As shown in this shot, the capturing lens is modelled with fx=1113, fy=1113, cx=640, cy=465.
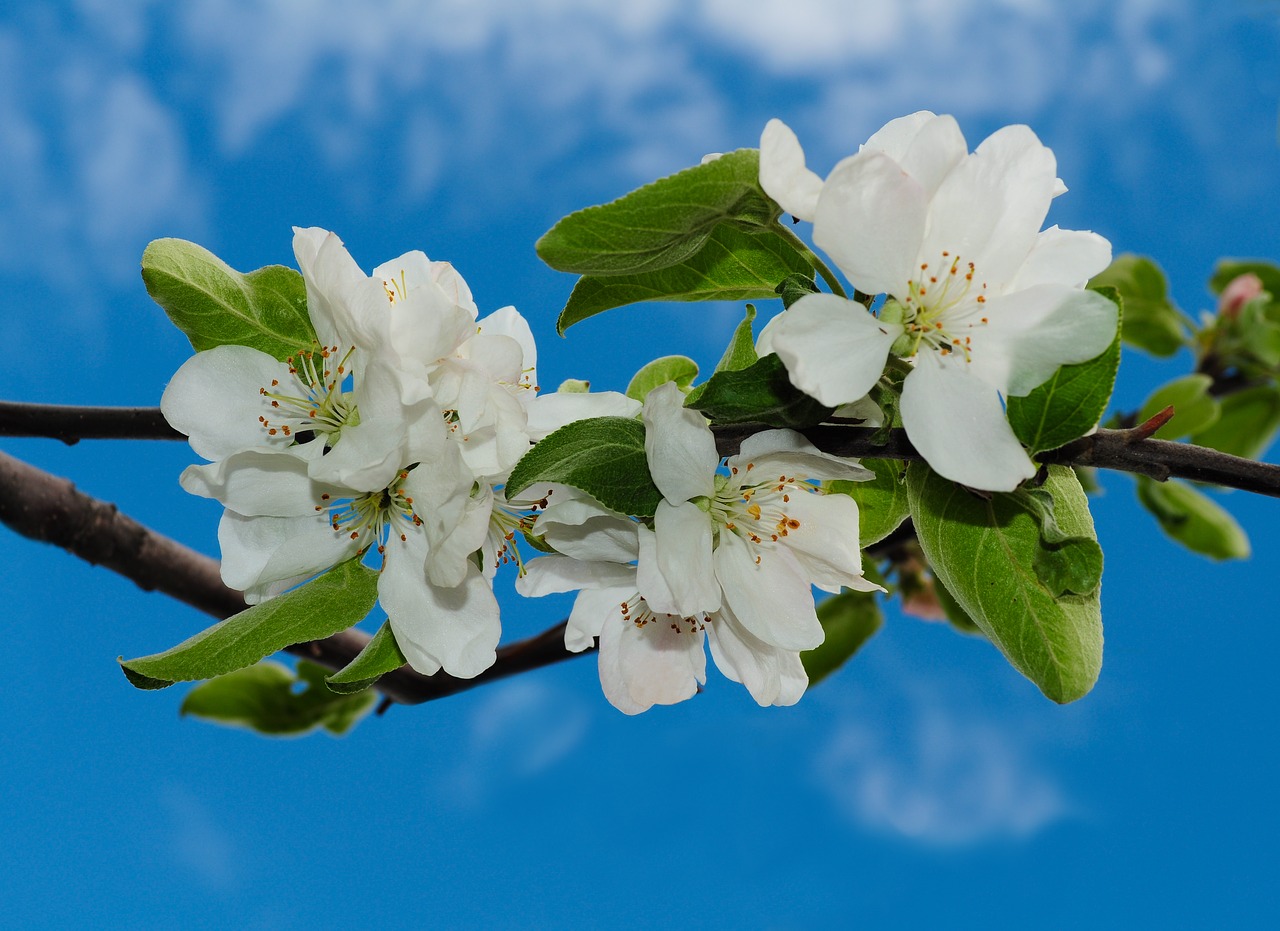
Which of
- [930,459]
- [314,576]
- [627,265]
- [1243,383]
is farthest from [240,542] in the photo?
[1243,383]

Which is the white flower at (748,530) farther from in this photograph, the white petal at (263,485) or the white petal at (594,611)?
the white petal at (263,485)

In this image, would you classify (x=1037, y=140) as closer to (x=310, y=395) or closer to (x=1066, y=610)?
(x=1066, y=610)

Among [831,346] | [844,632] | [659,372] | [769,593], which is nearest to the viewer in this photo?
[831,346]

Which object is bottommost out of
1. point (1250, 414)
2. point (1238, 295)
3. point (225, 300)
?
point (225, 300)

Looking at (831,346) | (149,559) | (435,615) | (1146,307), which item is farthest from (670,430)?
(1146,307)

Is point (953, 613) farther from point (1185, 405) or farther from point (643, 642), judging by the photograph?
point (643, 642)

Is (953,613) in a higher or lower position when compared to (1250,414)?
lower
